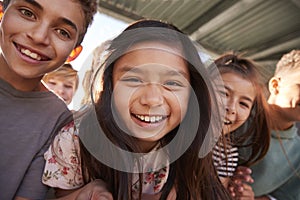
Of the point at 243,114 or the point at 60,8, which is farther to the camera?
the point at 243,114

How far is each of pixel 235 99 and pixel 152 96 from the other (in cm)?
46

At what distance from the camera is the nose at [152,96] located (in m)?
0.84

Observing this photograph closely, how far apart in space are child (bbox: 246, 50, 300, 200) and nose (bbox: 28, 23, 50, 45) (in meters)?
0.94

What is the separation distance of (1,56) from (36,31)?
196 millimetres

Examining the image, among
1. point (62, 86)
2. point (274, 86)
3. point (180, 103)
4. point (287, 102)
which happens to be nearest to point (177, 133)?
point (180, 103)

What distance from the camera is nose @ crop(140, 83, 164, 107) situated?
0.84 meters

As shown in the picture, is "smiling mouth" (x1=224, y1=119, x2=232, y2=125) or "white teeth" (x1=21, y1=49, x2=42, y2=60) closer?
"white teeth" (x1=21, y1=49, x2=42, y2=60)

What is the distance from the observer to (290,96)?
56.7 inches

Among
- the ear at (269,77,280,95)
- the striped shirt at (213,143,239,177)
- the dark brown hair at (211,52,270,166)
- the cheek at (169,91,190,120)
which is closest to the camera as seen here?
the cheek at (169,91,190,120)

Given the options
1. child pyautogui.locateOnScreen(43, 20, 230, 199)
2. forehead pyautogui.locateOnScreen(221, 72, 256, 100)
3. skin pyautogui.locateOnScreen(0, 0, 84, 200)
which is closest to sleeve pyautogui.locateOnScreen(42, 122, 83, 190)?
child pyautogui.locateOnScreen(43, 20, 230, 199)

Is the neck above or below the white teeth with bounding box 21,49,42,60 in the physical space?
below

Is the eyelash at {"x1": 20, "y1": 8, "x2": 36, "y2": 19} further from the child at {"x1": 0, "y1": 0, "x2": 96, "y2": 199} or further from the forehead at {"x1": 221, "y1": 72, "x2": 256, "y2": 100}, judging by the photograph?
the forehead at {"x1": 221, "y1": 72, "x2": 256, "y2": 100}

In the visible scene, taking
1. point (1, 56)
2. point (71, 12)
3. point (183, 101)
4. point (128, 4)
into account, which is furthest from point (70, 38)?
point (128, 4)

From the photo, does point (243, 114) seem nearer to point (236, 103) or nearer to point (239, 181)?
point (236, 103)
